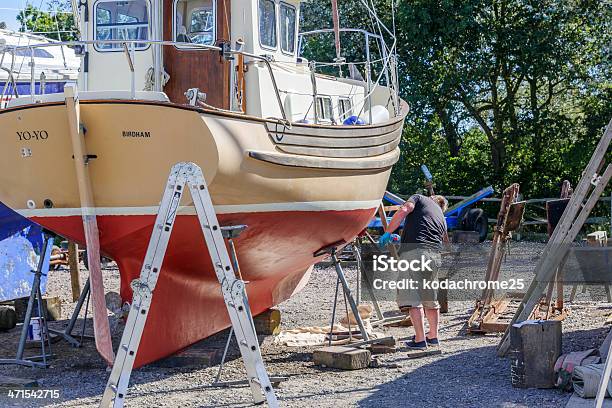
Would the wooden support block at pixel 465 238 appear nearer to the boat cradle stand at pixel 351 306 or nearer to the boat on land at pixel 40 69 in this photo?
the boat on land at pixel 40 69

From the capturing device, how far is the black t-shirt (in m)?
9.86

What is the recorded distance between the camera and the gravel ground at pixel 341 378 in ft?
24.1

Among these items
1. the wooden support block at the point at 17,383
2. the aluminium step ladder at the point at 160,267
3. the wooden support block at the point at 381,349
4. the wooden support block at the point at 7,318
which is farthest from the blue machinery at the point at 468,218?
the aluminium step ladder at the point at 160,267

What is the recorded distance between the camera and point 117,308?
8.98 metres

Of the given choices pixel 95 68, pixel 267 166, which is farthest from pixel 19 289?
pixel 267 166

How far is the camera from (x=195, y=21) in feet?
32.1

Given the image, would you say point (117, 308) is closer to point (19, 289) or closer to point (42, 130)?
point (42, 130)

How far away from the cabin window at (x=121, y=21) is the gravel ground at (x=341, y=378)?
10.0ft

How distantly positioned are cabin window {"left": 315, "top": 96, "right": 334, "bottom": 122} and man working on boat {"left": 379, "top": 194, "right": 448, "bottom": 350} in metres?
1.45

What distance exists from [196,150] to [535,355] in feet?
10.5

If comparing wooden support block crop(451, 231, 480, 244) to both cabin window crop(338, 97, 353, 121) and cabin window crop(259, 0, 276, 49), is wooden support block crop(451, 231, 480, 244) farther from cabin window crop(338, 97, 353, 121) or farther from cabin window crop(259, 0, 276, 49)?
cabin window crop(259, 0, 276, 49)

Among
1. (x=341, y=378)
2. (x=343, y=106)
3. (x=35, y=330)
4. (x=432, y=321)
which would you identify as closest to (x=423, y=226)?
(x=432, y=321)

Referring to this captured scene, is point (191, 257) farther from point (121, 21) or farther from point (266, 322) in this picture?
point (121, 21)

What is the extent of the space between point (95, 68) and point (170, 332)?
3.03m
